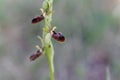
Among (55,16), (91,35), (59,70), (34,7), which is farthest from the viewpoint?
(34,7)

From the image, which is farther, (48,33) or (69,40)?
(69,40)

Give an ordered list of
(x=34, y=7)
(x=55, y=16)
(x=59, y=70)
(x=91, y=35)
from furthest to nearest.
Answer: (x=34, y=7)
(x=55, y=16)
(x=91, y=35)
(x=59, y=70)

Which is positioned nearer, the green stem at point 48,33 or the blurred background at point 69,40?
the green stem at point 48,33

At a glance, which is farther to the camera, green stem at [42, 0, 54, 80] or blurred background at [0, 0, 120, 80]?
blurred background at [0, 0, 120, 80]

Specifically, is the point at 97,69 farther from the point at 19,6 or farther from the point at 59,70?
the point at 19,6

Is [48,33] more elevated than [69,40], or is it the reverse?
[48,33]

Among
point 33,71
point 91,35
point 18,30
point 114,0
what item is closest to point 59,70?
point 33,71

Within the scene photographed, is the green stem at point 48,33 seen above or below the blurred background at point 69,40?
above

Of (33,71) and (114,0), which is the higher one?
(114,0)
